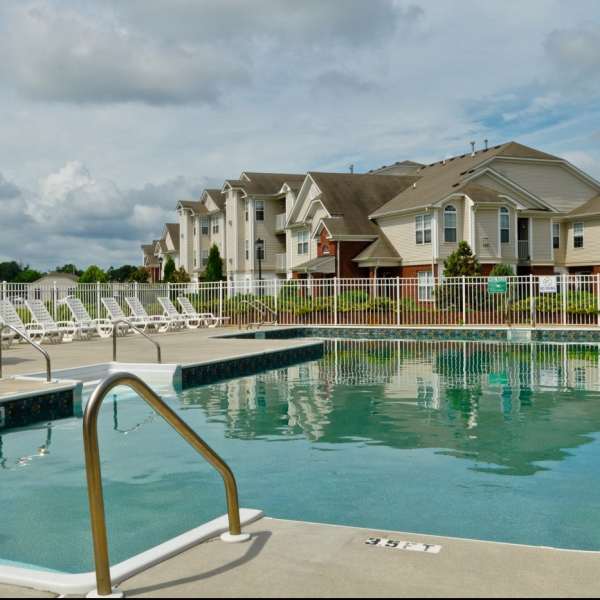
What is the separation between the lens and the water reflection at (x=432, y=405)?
8.51m

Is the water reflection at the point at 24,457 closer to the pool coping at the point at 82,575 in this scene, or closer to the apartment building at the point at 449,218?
the pool coping at the point at 82,575

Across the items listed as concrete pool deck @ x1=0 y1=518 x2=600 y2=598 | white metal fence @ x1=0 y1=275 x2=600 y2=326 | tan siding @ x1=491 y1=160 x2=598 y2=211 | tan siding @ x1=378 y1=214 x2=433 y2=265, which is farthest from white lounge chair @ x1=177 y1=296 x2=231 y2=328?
concrete pool deck @ x1=0 y1=518 x2=600 y2=598

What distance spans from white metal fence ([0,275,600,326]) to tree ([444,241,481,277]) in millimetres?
1431

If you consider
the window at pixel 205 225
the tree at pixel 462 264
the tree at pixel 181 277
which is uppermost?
the window at pixel 205 225

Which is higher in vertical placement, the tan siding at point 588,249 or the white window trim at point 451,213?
the white window trim at point 451,213

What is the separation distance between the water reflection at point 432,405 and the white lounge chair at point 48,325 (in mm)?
7018

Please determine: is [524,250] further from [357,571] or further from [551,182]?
[357,571]

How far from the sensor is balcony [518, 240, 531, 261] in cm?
3575

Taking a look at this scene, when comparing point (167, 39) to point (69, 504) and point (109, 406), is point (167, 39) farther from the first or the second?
point (69, 504)

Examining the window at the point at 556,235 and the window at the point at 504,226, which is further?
the window at the point at 556,235

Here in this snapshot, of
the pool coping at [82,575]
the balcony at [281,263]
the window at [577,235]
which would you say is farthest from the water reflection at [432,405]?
the balcony at [281,263]

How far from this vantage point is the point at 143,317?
23.5 meters

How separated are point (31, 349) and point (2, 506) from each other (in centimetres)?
1155

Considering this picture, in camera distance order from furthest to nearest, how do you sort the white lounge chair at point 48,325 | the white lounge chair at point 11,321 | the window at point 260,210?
the window at point 260,210 → the white lounge chair at point 48,325 → the white lounge chair at point 11,321
